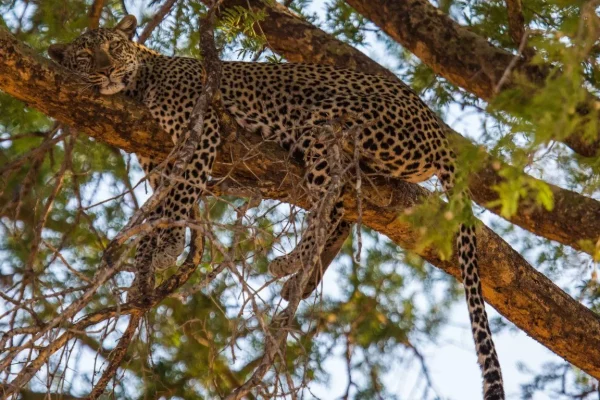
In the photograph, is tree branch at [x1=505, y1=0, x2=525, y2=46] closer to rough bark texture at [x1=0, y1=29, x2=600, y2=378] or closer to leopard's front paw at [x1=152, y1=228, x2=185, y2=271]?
rough bark texture at [x1=0, y1=29, x2=600, y2=378]

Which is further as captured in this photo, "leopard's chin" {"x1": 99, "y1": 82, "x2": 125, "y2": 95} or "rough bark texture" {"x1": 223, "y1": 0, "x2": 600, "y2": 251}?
"rough bark texture" {"x1": 223, "y1": 0, "x2": 600, "y2": 251}

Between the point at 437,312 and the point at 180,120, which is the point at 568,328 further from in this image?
the point at 180,120

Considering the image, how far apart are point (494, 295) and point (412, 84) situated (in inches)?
112

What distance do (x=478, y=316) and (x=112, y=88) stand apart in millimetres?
3008

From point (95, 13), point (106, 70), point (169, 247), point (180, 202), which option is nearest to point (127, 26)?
point (95, 13)

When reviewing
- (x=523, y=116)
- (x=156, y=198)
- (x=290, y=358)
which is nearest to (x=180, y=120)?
(x=156, y=198)

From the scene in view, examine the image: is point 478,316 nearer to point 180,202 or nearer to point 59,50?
point 180,202

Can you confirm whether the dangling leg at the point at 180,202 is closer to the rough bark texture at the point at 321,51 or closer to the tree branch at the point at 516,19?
the rough bark texture at the point at 321,51

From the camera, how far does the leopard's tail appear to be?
5785 mm

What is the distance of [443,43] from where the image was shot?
7.89m

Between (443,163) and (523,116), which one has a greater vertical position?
(443,163)

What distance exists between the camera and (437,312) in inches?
367

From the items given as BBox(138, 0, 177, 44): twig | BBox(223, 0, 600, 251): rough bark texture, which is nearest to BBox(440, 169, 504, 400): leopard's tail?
BBox(223, 0, 600, 251): rough bark texture

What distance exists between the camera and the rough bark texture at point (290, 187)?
20.0ft
